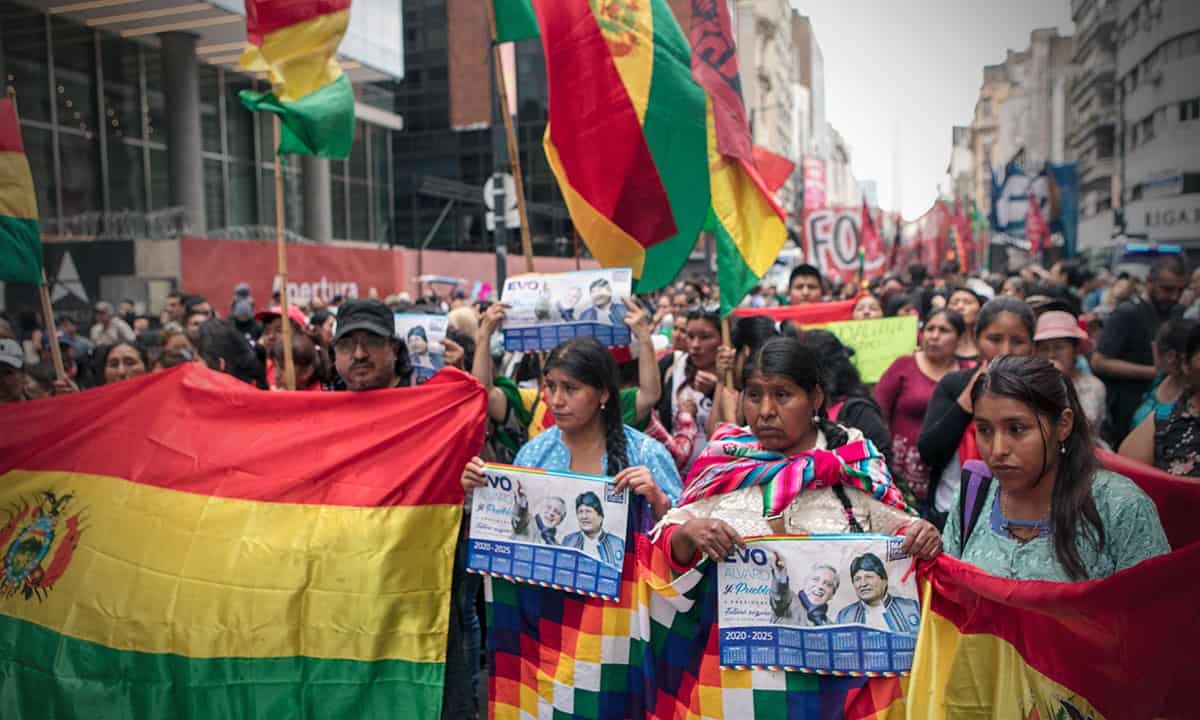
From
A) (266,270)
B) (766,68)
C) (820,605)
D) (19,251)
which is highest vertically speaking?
(766,68)

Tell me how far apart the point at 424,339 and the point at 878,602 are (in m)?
3.13

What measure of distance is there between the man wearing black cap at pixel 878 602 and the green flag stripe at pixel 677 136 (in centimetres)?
268

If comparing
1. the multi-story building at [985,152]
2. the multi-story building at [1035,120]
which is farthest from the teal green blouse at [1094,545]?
the multi-story building at [985,152]

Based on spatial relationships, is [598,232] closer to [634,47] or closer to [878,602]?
[634,47]

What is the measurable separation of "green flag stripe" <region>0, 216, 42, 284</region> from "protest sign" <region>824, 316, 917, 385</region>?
5.15m

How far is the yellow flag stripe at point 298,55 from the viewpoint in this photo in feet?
18.1

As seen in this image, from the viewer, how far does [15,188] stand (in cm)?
479

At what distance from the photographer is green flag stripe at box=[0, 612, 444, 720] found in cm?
360

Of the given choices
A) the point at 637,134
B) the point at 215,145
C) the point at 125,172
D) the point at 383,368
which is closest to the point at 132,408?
the point at 383,368

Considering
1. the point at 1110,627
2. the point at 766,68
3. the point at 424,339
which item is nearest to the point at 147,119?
the point at 424,339

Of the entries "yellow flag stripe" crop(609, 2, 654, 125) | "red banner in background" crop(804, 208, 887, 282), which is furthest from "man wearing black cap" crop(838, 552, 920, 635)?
"red banner in background" crop(804, 208, 887, 282)

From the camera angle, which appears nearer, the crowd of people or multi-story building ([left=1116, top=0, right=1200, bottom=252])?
multi-story building ([left=1116, top=0, right=1200, bottom=252])

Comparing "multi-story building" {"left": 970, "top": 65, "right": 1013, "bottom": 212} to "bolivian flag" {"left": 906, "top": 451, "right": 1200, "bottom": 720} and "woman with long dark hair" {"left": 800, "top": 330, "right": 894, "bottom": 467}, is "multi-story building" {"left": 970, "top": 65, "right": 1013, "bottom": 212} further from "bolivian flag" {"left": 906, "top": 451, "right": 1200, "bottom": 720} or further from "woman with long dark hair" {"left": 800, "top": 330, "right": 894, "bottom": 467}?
"bolivian flag" {"left": 906, "top": 451, "right": 1200, "bottom": 720}

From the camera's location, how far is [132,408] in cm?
437
